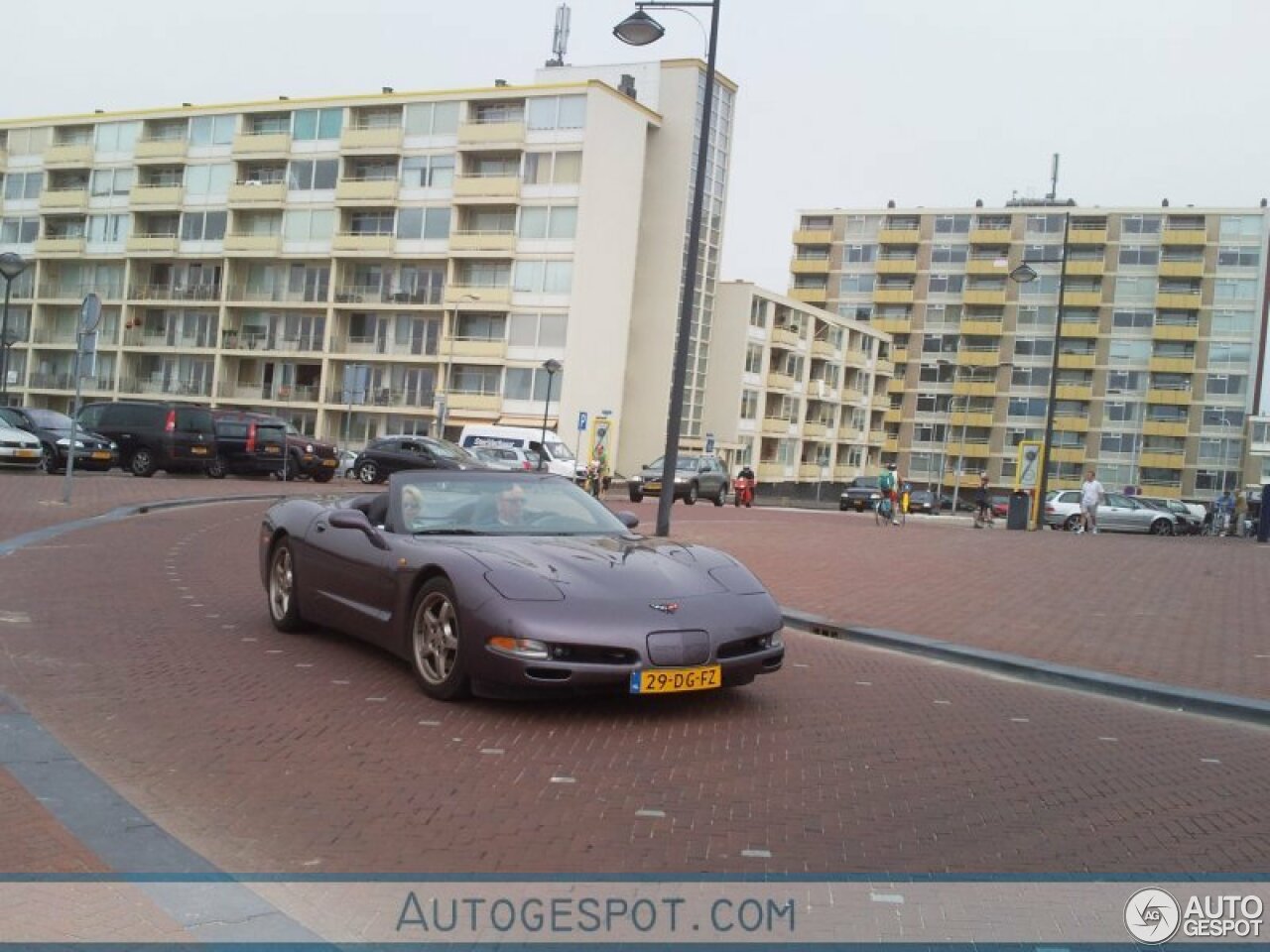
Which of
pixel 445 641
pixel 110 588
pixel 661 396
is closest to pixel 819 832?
pixel 445 641

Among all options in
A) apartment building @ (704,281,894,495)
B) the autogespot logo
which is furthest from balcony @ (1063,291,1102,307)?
the autogespot logo

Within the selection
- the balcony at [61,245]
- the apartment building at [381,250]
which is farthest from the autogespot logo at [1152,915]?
the balcony at [61,245]

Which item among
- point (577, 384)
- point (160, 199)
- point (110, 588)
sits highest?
point (160, 199)

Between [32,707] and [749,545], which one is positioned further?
[749,545]

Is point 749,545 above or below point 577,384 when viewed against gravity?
below

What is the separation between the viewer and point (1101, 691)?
8469 millimetres

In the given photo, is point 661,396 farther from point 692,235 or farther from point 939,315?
point 692,235

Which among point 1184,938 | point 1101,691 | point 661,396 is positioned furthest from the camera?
point 661,396

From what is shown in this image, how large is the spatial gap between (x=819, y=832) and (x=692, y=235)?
1246 cm

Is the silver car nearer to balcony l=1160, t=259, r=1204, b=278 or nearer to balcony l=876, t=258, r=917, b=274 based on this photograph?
balcony l=1160, t=259, r=1204, b=278

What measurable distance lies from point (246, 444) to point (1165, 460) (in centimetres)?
7693

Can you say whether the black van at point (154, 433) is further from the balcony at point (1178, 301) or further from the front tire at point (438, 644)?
the balcony at point (1178, 301)

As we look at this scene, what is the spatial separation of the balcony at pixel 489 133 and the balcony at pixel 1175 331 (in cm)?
5521

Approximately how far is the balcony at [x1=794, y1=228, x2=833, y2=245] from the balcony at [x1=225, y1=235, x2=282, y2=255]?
4980 cm
